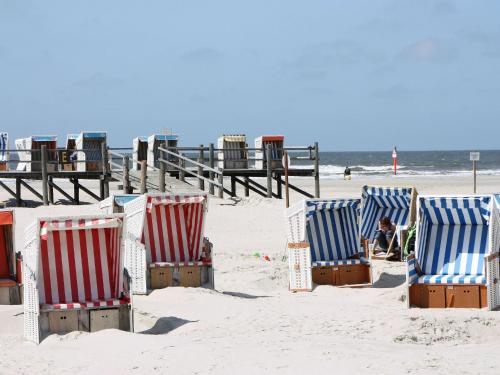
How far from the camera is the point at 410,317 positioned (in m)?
10.2

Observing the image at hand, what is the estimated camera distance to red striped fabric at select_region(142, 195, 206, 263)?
40.5 ft

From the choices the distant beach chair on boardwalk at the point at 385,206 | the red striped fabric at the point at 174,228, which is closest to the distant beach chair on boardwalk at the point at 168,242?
the red striped fabric at the point at 174,228

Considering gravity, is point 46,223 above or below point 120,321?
above

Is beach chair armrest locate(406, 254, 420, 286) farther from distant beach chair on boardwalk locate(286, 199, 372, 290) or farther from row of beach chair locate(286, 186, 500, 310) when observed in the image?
distant beach chair on boardwalk locate(286, 199, 372, 290)

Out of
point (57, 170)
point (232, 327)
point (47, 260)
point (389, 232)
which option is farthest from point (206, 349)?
point (57, 170)

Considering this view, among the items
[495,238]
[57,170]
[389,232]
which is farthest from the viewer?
[57,170]

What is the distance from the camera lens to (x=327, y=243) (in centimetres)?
1360

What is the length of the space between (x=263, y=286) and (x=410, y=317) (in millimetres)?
3831

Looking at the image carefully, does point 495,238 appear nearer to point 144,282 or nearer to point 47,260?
point 144,282

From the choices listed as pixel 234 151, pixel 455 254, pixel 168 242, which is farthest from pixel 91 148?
pixel 455 254

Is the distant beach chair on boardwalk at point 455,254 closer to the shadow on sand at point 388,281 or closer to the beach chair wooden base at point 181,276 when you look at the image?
the shadow on sand at point 388,281

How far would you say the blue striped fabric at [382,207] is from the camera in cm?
1689

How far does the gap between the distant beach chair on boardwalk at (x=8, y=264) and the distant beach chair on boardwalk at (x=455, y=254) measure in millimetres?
4601

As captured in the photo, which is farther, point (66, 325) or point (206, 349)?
point (66, 325)
